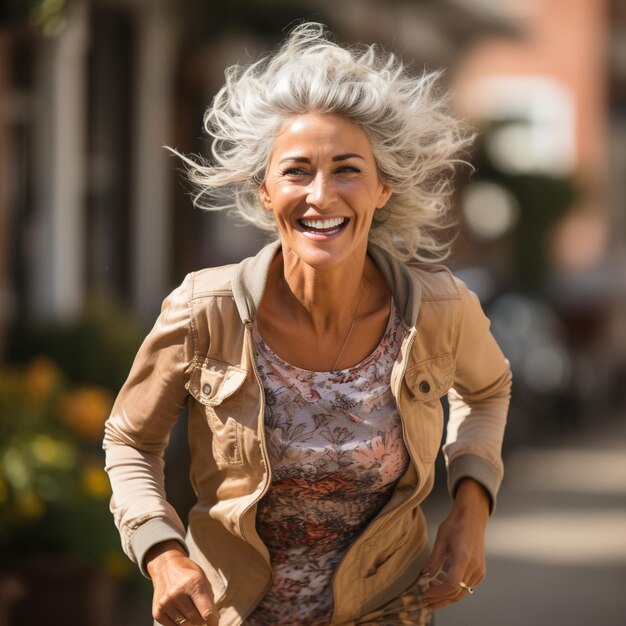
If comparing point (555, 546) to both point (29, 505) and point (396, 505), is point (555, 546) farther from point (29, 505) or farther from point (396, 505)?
point (396, 505)

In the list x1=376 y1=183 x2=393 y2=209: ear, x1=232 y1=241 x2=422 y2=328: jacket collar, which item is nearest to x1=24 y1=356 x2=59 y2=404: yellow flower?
x1=232 y1=241 x2=422 y2=328: jacket collar

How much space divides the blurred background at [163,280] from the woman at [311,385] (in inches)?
25.7

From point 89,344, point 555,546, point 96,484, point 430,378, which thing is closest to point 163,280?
point 89,344

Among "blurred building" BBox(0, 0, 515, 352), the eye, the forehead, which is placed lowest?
the eye

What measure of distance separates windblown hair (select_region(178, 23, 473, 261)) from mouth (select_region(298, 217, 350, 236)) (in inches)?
5.9

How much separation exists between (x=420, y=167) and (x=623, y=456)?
8.33 metres

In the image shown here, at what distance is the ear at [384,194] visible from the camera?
8.32ft

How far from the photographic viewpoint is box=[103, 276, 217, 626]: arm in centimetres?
230

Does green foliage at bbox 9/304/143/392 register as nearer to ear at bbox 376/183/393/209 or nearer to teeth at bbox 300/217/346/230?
ear at bbox 376/183/393/209

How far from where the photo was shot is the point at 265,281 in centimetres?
249

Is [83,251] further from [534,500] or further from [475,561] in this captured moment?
[475,561]

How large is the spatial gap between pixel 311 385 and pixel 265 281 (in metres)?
0.21

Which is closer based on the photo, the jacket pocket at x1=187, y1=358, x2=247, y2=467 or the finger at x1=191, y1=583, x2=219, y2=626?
the finger at x1=191, y1=583, x2=219, y2=626

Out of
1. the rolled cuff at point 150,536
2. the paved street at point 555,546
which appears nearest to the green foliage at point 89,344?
the paved street at point 555,546
